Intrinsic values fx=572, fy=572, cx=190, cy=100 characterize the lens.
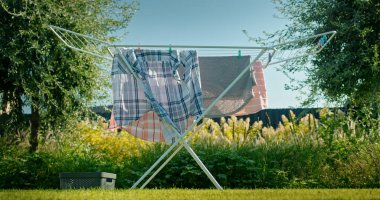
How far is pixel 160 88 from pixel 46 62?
107 inches

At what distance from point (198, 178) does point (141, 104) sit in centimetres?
167

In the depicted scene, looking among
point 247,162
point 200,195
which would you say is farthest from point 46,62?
point 200,195

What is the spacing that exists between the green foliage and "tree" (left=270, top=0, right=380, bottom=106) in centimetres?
46

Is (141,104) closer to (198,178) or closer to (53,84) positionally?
(198,178)

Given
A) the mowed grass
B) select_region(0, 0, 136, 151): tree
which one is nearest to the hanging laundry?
the mowed grass

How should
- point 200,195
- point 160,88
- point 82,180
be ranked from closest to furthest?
point 200,195
point 160,88
point 82,180

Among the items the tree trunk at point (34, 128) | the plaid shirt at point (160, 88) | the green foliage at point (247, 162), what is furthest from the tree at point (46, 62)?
the plaid shirt at point (160, 88)

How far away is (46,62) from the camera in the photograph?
6828 millimetres

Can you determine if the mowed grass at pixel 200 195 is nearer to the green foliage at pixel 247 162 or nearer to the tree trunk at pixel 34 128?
the green foliage at pixel 247 162

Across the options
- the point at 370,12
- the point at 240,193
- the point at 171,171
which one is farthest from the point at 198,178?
the point at 370,12

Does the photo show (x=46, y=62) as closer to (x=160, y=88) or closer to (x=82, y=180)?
(x=82, y=180)

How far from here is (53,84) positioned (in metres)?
7.23

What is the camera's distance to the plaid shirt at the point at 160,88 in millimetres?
4527

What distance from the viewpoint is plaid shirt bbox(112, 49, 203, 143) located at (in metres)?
4.53
